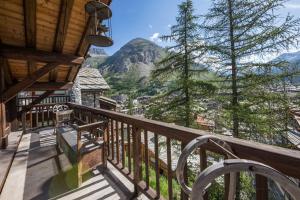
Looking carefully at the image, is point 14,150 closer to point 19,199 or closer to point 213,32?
point 19,199

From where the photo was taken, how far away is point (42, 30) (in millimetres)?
3973

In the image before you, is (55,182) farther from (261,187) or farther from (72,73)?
(72,73)

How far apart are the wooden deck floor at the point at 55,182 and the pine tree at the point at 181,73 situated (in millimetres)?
5598

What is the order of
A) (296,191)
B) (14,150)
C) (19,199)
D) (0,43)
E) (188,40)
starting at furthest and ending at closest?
(188,40), (14,150), (0,43), (19,199), (296,191)

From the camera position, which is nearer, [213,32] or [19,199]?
[19,199]

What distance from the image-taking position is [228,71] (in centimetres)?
667

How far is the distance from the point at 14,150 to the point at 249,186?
23.6ft

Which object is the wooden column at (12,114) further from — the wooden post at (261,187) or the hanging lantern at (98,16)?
the wooden post at (261,187)

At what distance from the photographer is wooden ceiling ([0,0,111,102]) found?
3.39 meters

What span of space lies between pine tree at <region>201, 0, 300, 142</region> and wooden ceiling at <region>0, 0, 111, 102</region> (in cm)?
467

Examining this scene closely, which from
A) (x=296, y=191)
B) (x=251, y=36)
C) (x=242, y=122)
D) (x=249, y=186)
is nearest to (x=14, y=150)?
(x=296, y=191)

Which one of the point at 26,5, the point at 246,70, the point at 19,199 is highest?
the point at 26,5

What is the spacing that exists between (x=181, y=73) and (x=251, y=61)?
314cm

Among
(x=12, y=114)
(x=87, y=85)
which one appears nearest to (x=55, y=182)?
(x=12, y=114)
